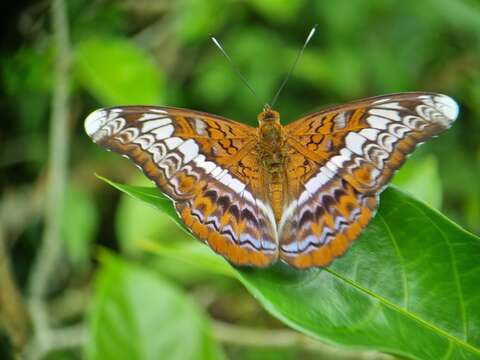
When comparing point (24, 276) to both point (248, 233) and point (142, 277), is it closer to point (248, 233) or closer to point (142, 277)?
point (142, 277)

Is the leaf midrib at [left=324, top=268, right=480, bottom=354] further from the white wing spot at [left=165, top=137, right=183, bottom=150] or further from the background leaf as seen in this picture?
the background leaf

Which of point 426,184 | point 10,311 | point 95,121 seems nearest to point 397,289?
point 426,184

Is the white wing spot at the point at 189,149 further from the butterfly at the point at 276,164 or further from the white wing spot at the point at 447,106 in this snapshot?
the white wing spot at the point at 447,106

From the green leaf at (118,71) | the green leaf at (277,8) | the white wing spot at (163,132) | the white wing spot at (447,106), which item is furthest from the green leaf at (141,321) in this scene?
the green leaf at (277,8)

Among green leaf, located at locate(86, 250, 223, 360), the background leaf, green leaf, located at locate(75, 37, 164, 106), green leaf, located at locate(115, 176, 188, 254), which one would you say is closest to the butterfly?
green leaf, located at locate(86, 250, 223, 360)

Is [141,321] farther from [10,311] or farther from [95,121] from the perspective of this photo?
[95,121]

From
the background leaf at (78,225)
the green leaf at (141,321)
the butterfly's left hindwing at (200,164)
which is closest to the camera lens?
the butterfly's left hindwing at (200,164)
